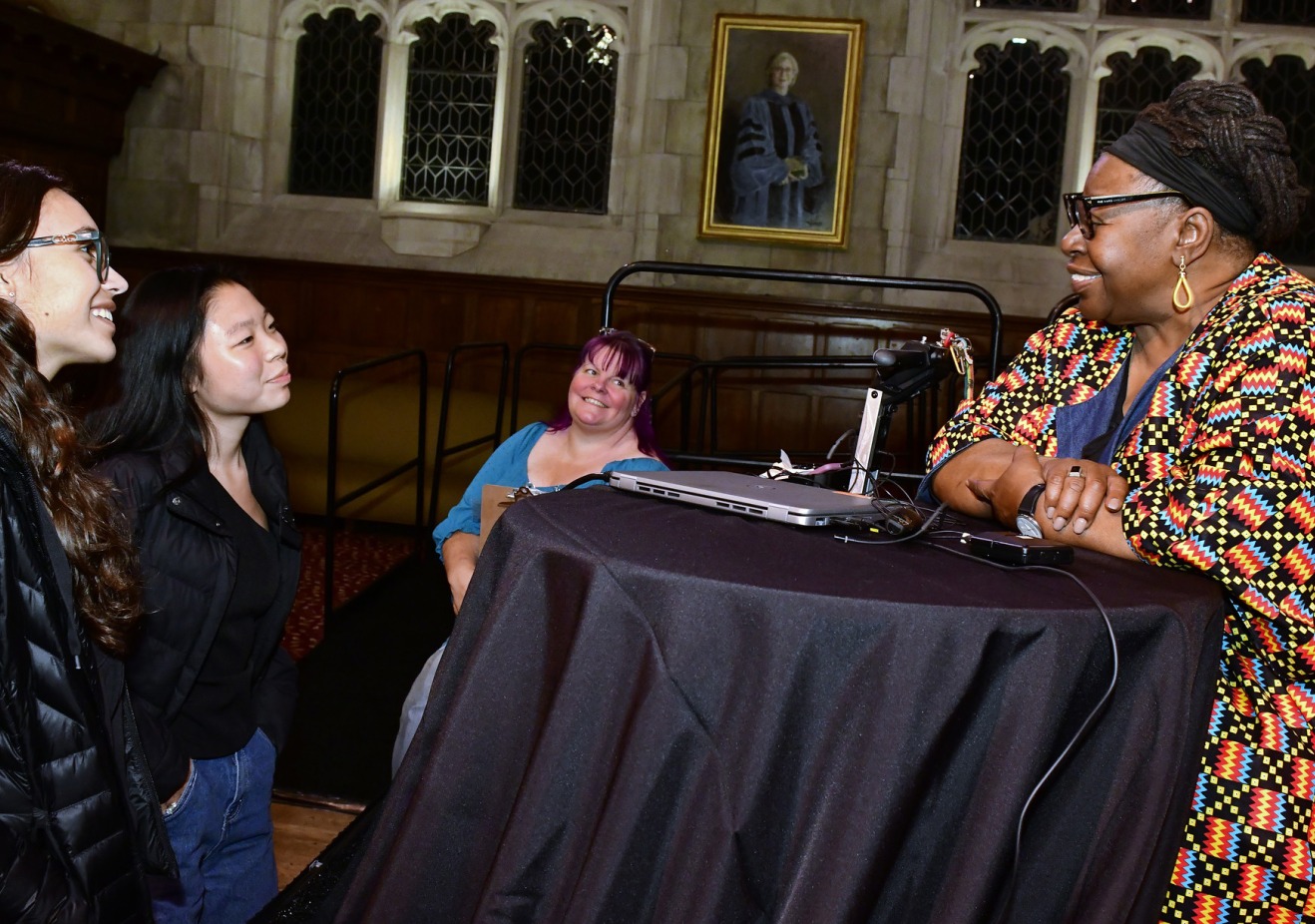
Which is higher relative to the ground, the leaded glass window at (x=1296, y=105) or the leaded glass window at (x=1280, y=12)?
the leaded glass window at (x=1280, y=12)

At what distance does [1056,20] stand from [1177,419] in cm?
610

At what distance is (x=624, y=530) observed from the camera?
134cm

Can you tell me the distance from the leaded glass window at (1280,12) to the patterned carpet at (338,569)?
5537 mm

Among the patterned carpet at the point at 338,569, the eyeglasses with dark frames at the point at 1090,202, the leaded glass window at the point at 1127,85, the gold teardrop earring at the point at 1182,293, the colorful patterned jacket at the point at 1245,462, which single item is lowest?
the patterned carpet at the point at 338,569

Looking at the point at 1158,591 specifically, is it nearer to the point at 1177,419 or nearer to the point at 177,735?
the point at 1177,419

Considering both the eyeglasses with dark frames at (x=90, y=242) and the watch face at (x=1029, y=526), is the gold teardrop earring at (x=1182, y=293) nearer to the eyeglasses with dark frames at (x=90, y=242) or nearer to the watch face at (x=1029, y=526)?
the watch face at (x=1029, y=526)

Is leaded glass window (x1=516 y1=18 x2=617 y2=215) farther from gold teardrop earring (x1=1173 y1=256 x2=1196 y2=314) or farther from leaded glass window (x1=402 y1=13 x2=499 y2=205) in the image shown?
gold teardrop earring (x1=1173 y1=256 x2=1196 y2=314)

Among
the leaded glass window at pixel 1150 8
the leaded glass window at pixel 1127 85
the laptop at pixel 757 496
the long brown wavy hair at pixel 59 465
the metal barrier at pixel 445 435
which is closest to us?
the long brown wavy hair at pixel 59 465

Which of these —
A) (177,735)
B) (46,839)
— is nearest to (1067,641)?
(46,839)

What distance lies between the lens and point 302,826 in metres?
2.86

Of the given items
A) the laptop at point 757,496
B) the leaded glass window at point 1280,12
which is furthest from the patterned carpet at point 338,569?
the leaded glass window at point 1280,12

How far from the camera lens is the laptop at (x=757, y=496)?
4.71 feet

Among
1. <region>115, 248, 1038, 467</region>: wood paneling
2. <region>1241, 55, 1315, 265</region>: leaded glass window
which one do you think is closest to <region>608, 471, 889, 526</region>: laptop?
<region>115, 248, 1038, 467</region>: wood paneling

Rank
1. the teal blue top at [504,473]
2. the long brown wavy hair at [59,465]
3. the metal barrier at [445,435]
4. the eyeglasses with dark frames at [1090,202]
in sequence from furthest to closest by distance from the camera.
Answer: the metal barrier at [445,435] → the teal blue top at [504,473] → the eyeglasses with dark frames at [1090,202] → the long brown wavy hair at [59,465]
